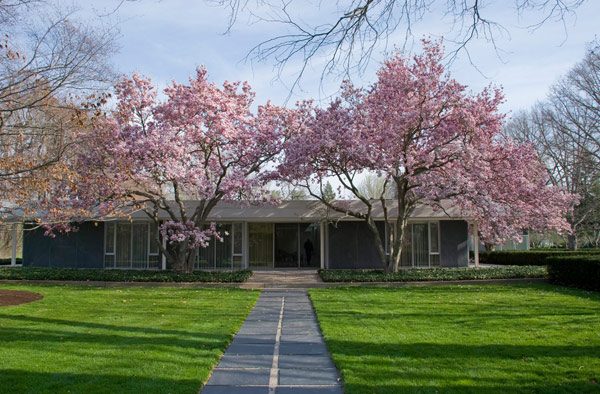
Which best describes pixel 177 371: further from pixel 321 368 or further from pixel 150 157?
pixel 150 157

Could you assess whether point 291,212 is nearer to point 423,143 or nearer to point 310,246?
point 310,246

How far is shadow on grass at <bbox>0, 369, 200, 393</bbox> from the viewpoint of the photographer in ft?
18.1

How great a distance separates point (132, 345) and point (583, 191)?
39493 millimetres

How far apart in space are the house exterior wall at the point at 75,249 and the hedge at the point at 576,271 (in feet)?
64.0

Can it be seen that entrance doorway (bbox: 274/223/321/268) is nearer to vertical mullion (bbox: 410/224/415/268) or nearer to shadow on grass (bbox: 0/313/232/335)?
vertical mullion (bbox: 410/224/415/268)

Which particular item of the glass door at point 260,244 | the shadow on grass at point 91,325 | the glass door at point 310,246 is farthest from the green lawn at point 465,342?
the glass door at point 260,244

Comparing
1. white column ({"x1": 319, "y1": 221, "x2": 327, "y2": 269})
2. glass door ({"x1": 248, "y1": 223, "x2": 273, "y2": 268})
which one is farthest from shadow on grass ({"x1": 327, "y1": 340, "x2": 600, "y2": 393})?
glass door ({"x1": 248, "y1": 223, "x2": 273, "y2": 268})

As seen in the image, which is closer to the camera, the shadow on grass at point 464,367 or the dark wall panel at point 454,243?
the shadow on grass at point 464,367

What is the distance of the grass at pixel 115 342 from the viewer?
5867 millimetres

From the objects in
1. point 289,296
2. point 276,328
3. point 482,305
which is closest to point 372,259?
point 289,296

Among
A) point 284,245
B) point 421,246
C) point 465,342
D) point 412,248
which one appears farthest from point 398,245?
point 465,342

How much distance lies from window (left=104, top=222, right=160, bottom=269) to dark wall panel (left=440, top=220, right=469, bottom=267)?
1361 cm

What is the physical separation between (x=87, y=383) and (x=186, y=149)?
1460cm

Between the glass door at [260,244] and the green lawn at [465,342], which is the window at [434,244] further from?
Result: the green lawn at [465,342]
